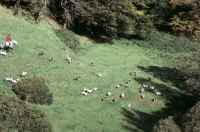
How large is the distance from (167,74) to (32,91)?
50.8 feet

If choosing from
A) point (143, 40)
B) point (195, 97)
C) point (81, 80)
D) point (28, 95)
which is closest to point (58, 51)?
point (81, 80)

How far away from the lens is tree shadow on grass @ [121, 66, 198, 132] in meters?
18.8

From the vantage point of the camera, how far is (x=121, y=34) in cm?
3900

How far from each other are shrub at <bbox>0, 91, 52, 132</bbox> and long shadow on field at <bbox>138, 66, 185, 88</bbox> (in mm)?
15220

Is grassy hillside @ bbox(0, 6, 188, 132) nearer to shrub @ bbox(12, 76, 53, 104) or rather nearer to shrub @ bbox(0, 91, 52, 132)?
shrub @ bbox(12, 76, 53, 104)

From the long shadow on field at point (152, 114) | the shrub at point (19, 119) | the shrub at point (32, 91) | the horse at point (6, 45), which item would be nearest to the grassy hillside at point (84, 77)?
the long shadow on field at point (152, 114)

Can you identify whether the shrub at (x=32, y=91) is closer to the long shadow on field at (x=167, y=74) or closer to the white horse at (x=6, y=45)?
the white horse at (x=6, y=45)

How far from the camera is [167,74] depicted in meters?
29.8

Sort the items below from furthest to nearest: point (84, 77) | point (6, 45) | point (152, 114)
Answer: point (84, 77) → point (6, 45) → point (152, 114)

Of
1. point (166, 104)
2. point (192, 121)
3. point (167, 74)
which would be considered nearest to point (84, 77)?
point (166, 104)

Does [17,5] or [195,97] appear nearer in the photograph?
[195,97]

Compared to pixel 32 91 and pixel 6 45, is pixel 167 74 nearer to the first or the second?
pixel 6 45

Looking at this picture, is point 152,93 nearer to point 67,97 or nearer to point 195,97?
point 195,97

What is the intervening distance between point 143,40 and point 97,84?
1687cm
